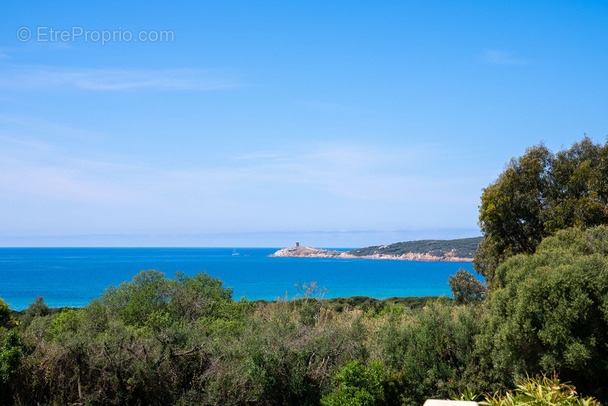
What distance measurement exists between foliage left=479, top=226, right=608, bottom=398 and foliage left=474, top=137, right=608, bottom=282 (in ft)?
20.7

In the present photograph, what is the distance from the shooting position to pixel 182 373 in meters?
8.76

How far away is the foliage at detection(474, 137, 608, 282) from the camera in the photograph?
47.6 feet

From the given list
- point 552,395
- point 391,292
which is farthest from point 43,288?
point 552,395

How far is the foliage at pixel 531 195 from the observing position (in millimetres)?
14508

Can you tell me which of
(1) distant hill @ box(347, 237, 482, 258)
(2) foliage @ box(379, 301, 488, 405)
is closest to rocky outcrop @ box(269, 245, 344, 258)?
(1) distant hill @ box(347, 237, 482, 258)

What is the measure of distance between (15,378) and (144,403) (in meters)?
2.41

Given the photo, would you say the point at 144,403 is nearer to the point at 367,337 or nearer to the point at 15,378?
the point at 15,378

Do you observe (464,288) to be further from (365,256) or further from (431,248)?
(365,256)

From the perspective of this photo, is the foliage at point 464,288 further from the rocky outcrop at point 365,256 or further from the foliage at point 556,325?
the rocky outcrop at point 365,256

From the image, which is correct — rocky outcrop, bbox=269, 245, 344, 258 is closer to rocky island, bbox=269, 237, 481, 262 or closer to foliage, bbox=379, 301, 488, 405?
rocky island, bbox=269, 237, 481, 262

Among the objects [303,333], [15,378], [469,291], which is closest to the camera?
[15,378]

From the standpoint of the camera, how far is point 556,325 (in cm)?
774

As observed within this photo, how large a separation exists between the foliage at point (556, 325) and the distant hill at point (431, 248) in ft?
318

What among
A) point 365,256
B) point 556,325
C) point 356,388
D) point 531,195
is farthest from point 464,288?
point 365,256
